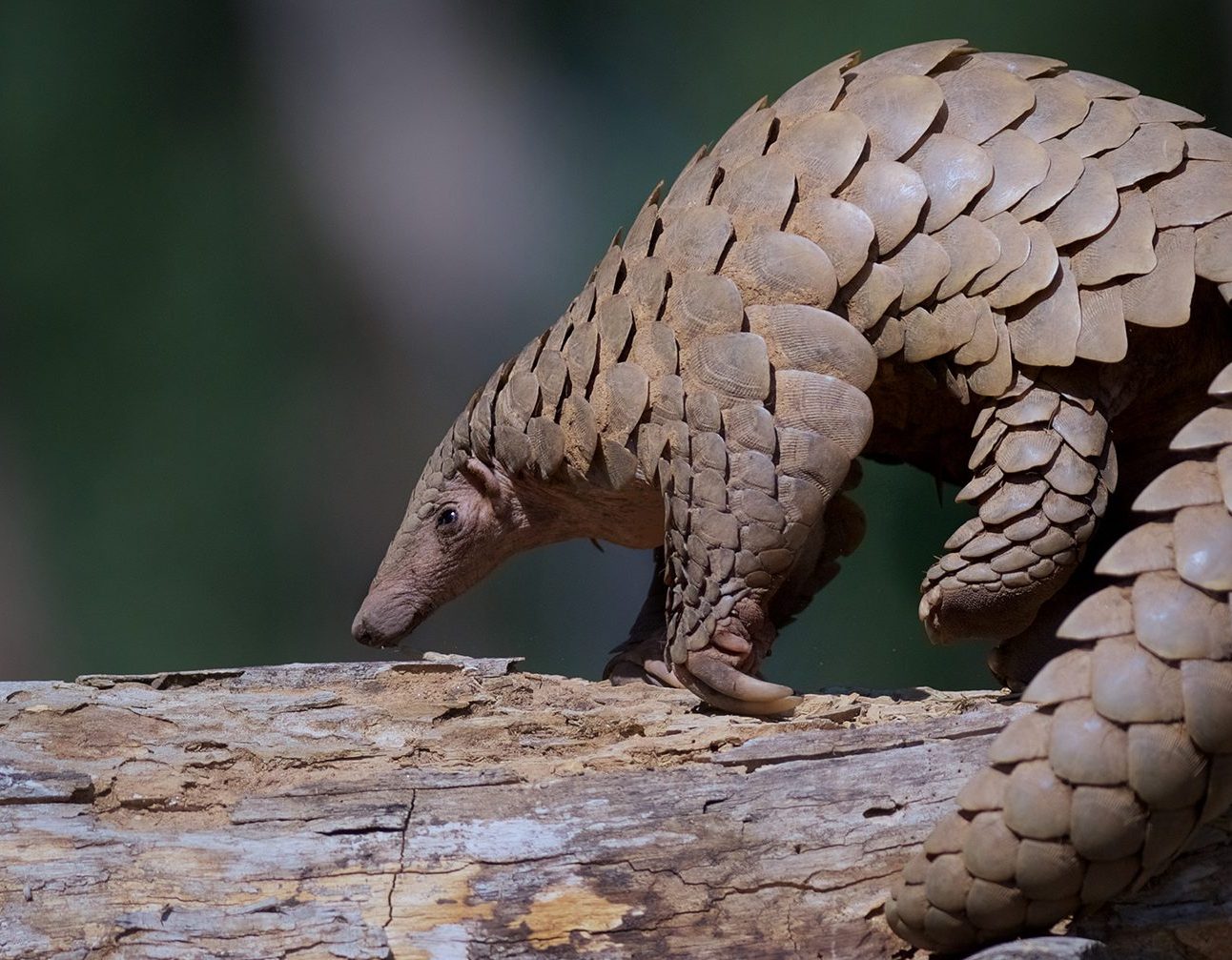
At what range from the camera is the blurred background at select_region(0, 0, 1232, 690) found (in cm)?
377

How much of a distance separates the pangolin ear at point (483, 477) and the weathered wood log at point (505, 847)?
2.80ft

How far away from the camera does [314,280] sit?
399 centimetres

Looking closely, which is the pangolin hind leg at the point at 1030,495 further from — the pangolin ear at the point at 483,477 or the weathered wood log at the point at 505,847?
the pangolin ear at the point at 483,477

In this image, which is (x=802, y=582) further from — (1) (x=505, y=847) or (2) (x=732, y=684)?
(1) (x=505, y=847)

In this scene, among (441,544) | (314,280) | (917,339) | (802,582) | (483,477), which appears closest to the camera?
(917,339)

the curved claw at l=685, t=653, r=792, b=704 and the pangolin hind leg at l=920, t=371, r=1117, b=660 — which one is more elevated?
the pangolin hind leg at l=920, t=371, r=1117, b=660

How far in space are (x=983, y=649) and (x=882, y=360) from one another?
2.06 meters

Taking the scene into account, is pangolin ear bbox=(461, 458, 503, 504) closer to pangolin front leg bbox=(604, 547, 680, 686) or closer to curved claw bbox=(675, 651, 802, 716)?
pangolin front leg bbox=(604, 547, 680, 686)

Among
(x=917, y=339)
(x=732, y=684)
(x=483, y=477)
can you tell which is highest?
(x=917, y=339)

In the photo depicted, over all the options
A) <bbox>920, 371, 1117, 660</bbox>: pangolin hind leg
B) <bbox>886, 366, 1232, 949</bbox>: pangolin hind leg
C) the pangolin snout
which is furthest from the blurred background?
<bbox>886, 366, 1232, 949</bbox>: pangolin hind leg

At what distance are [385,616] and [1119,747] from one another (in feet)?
7.00

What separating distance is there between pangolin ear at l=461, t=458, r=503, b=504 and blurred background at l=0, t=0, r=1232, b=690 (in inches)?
42.7

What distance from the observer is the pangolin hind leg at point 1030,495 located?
6.91 ft

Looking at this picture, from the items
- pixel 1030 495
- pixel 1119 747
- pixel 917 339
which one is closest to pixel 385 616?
pixel 917 339
